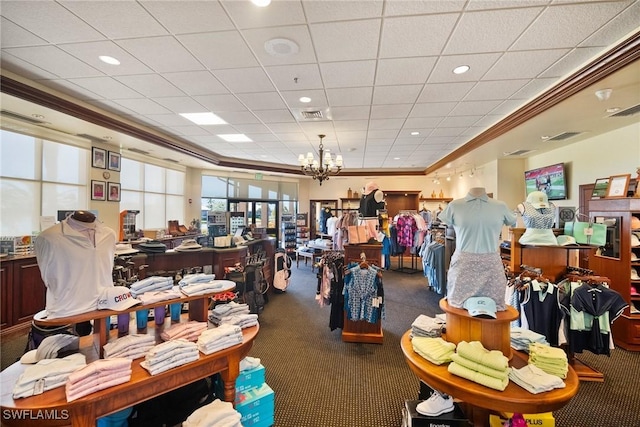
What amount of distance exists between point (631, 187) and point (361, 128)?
4079 mm

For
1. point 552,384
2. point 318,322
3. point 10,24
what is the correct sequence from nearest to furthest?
point 552,384
point 10,24
point 318,322

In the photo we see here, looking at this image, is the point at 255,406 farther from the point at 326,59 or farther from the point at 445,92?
the point at 445,92

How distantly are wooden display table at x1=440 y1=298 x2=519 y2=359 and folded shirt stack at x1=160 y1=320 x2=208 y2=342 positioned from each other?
1.75 metres

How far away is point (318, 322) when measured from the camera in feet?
14.3

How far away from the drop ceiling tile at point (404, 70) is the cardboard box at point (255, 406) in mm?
3172

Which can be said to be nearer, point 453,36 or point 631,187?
point 453,36

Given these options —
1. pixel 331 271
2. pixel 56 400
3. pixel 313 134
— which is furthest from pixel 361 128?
pixel 56 400

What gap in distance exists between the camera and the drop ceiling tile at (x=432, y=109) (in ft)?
13.0

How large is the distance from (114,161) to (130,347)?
17.6 feet

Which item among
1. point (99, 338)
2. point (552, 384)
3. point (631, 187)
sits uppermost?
point (631, 187)

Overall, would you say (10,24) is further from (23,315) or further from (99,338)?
(23,315)

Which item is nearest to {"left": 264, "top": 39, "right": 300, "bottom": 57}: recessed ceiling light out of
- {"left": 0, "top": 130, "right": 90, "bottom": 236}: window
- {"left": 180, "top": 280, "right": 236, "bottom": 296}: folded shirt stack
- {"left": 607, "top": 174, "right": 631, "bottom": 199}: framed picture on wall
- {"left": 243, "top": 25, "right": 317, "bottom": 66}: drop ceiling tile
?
{"left": 243, "top": 25, "right": 317, "bottom": 66}: drop ceiling tile

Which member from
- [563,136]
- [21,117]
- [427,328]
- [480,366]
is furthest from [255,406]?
[563,136]

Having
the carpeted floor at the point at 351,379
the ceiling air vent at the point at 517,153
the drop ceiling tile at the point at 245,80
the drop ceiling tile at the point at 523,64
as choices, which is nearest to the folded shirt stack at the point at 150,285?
the carpeted floor at the point at 351,379
